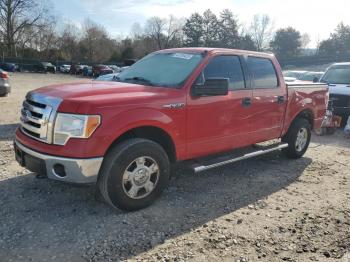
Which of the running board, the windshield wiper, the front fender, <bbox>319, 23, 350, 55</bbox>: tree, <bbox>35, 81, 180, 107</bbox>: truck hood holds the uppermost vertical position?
<bbox>319, 23, 350, 55</bbox>: tree

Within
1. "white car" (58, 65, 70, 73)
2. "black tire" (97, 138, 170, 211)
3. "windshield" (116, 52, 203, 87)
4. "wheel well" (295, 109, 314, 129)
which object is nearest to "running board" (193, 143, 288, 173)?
"black tire" (97, 138, 170, 211)

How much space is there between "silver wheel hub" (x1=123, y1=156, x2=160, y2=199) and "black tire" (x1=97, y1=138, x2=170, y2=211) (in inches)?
1.5

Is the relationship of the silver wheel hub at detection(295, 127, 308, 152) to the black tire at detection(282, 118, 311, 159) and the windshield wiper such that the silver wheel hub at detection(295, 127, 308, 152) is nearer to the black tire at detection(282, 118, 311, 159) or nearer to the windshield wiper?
the black tire at detection(282, 118, 311, 159)

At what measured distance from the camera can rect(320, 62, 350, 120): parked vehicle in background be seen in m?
10.5

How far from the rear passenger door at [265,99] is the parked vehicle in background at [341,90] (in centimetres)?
506

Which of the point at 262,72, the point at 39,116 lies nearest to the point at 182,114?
the point at 39,116

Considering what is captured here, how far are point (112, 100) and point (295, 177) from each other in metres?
3.46

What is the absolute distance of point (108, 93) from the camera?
4.24 meters

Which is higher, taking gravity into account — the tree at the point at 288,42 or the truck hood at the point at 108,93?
the tree at the point at 288,42

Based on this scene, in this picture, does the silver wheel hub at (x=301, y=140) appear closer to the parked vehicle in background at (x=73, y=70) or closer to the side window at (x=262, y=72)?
the side window at (x=262, y=72)

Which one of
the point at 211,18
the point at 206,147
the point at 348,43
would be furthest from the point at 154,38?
the point at 206,147

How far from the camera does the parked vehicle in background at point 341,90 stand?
10.5 m

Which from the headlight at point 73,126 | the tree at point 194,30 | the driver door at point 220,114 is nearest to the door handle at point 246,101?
the driver door at point 220,114

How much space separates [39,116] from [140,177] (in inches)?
51.8
